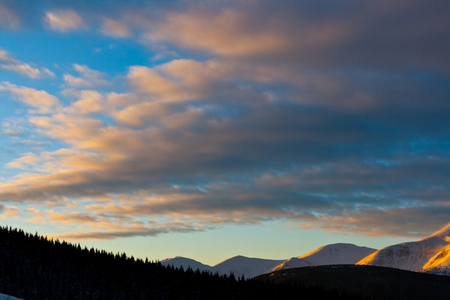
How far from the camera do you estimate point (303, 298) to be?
23.2m

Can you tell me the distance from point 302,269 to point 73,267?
45.9 feet

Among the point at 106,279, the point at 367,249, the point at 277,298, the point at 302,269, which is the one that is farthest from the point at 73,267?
the point at 367,249

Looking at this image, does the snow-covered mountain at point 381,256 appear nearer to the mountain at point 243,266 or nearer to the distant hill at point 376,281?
the mountain at point 243,266

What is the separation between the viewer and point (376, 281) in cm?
2848

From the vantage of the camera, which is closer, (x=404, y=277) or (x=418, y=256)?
(x=404, y=277)

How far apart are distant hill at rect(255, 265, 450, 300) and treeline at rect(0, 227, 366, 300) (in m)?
3.12

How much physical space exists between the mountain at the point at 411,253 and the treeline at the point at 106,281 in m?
95.1

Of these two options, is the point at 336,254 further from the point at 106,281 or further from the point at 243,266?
the point at 106,281

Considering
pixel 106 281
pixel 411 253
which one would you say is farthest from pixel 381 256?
pixel 106 281

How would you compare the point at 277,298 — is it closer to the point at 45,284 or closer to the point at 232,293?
the point at 232,293

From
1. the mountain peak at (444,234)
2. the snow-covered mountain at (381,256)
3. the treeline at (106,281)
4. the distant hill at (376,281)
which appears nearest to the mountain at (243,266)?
the snow-covered mountain at (381,256)

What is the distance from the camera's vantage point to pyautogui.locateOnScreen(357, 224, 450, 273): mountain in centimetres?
11650

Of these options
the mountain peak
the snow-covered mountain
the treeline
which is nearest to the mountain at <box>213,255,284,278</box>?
the snow-covered mountain

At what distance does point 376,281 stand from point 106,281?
14.7 m
